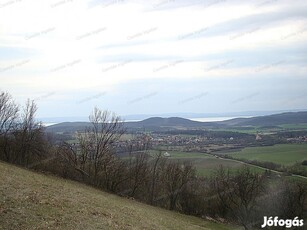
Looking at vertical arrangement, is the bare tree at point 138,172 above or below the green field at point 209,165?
above

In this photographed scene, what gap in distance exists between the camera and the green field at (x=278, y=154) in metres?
89.5

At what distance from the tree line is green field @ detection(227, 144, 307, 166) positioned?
102 feet

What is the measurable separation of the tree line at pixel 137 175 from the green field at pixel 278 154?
31.1 metres

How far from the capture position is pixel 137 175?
56625 millimetres

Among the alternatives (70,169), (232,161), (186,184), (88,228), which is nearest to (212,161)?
(232,161)

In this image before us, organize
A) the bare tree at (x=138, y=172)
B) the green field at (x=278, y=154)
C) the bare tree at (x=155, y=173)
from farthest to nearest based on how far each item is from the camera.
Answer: the green field at (x=278, y=154)
the bare tree at (x=155, y=173)
the bare tree at (x=138, y=172)

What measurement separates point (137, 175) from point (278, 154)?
189 ft

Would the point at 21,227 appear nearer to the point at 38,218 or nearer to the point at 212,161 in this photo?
the point at 38,218

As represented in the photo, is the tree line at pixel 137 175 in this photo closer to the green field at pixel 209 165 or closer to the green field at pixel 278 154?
the green field at pixel 209 165

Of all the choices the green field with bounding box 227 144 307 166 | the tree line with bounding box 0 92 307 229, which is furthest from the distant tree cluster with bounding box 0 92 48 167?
the green field with bounding box 227 144 307 166

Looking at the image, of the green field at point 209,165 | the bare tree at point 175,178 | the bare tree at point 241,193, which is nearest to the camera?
the bare tree at point 241,193

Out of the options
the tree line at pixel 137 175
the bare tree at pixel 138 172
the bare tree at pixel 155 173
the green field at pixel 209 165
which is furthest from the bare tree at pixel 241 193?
the bare tree at pixel 138 172

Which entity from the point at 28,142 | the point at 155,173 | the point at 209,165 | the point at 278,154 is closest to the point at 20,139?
the point at 28,142

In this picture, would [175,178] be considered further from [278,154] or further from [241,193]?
[278,154]
